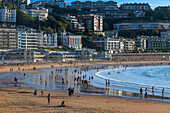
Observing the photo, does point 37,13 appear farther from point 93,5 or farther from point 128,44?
point 93,5

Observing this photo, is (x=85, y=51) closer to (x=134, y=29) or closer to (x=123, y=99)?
(x=134, y=29)

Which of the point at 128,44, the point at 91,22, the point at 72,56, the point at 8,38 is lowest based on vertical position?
the point at 72,56

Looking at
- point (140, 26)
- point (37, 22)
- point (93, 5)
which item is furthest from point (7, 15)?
point (93, 5)

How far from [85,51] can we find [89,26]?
45320 mm

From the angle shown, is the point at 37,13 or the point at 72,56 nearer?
the point at 72,56

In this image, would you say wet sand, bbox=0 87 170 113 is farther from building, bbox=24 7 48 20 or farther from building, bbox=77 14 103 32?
building, bbox=77 14 103 32

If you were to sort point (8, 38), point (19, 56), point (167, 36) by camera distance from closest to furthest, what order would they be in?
point (19, 56) < point (8, 38) < point (167, 36)

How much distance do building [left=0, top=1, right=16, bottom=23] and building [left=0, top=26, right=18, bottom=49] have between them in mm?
16733

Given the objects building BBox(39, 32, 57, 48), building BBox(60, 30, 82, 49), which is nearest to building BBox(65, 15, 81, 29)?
building BBox(60, 30, 82, 49)

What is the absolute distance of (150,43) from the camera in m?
149

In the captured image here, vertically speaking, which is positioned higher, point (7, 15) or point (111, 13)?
point (111, 13)

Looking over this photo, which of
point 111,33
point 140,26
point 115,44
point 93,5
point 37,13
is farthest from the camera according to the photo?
point 93,5

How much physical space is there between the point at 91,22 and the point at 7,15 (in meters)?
39.4

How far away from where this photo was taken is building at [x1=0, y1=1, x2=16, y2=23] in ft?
421
